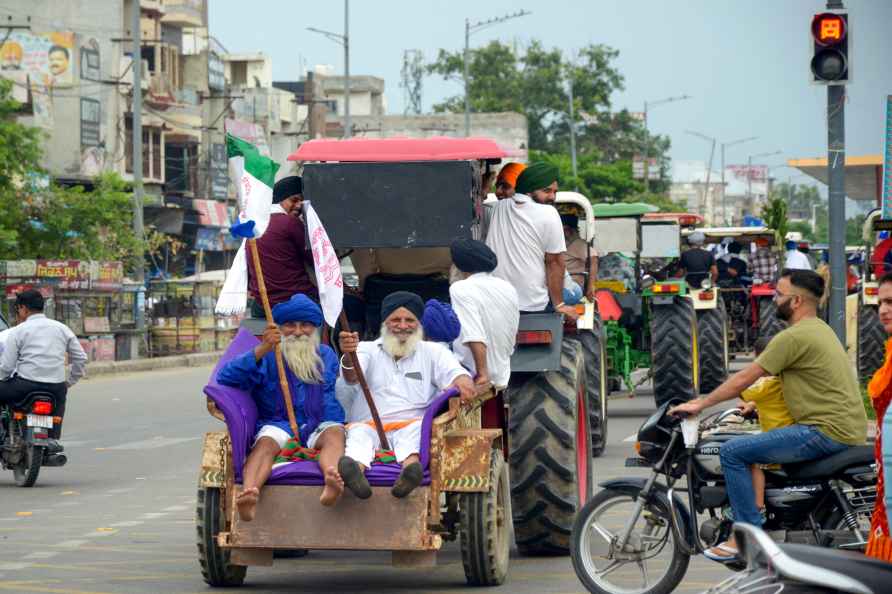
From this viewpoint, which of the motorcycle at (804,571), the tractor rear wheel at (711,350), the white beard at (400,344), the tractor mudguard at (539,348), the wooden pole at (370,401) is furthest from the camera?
the tractor rear wheel at (711,350)

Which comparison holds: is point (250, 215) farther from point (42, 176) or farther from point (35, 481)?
point (42, 176)

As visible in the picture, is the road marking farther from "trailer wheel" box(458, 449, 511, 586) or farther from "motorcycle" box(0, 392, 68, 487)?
"trailer wheel" box(458, 449, 511, 586)

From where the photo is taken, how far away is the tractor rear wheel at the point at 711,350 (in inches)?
922

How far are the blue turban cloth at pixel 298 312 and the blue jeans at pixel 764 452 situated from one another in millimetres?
2334

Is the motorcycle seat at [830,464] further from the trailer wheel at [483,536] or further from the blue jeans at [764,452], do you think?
the trailer wheel at [483,536]

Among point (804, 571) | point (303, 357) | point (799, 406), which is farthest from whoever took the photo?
point (303, 357)

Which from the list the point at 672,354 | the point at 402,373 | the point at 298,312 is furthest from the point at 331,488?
the point at 672,354

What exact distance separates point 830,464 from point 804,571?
3322 mm

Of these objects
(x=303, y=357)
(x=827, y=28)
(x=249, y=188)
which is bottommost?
(x=303, y=357)

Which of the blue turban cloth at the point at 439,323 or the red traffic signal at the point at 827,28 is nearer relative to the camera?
the blue turban cloth at the point at 439,323

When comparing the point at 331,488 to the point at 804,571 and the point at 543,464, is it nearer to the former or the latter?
the point at 543,464

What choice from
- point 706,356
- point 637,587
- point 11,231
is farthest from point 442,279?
point 11,231

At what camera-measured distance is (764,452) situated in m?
8.59

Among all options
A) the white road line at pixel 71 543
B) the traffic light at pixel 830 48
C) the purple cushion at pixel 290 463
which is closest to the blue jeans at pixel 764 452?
the purple cushion at pixel 290 463
